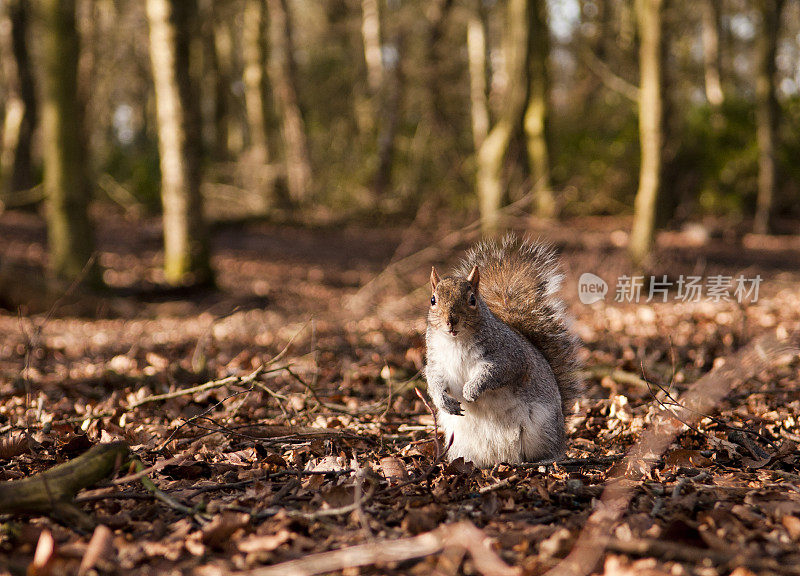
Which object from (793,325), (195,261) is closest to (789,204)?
(793,325)

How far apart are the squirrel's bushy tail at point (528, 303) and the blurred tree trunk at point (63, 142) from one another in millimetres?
6040

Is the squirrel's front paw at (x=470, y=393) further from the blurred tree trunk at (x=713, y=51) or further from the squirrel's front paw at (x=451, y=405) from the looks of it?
the blurred tree trunk at (x=713, y=51)

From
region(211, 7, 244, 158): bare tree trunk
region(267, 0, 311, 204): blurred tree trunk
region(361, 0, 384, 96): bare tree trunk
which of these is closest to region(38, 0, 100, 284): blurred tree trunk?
region(267, 0, 311, 204): blurred tree trunk

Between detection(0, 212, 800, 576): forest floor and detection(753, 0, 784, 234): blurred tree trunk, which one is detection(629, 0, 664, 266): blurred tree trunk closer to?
detection(0, 212, 800, 576): forest floor

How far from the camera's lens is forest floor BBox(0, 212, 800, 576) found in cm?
211

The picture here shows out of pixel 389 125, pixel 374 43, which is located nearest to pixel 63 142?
pixel 389 125

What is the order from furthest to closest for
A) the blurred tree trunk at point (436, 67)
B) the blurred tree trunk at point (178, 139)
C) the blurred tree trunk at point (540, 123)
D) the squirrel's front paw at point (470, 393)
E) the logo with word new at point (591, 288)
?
the blurred tree trunk at point (436, 67) → the blurred tree trunk at point (540, 123) → the blurred tree trunk at point (178, 139) → the logo with word new at point (591, 288) → the squirrel's front paw at point (470, 393)

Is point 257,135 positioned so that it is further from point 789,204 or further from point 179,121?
point 789,204

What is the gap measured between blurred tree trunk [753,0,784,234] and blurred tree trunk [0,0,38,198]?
14.5 m

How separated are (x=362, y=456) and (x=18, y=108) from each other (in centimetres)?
1394

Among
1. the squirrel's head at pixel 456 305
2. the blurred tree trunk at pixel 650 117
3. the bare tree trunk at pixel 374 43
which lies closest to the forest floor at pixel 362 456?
the squirrel's head at pixel 456 305

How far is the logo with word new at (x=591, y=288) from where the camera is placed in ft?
27.2

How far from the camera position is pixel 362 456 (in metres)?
3.25

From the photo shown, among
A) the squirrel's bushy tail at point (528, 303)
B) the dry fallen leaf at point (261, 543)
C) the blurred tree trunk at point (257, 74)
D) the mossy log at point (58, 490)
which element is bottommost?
the dry fallen leaf at point (261, 543)
